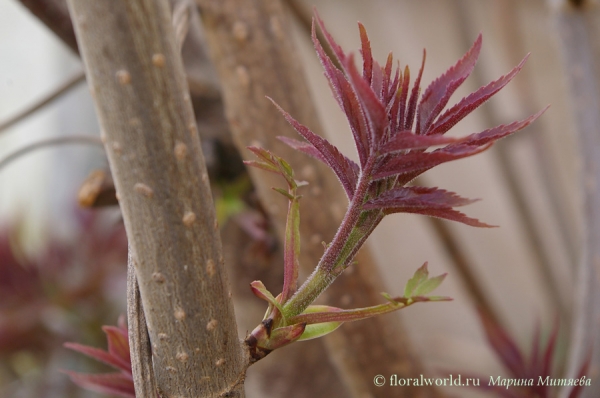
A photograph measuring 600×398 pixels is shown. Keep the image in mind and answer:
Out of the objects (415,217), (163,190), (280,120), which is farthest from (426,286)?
(415,217)

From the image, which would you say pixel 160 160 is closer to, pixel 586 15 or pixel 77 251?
pixel 586 15

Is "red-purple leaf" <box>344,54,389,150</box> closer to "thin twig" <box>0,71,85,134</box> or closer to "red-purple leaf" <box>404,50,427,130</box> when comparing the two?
"red-purple leaf" <box>404,50,427,130</box>

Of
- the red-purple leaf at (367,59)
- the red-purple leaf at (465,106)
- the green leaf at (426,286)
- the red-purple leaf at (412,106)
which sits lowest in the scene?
the green leaf at (426,286)

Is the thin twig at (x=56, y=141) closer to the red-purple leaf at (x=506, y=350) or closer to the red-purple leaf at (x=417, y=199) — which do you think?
the red-purple leaf at (x=417, y=199)

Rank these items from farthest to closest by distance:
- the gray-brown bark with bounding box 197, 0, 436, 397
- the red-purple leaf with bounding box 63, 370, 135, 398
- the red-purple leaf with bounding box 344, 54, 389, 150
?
1. the gray-brown bark with bounding box 197, 0, 436, 397
2. the red-purple leaf with bounding box 63, 370, 135, 398
3. the red-purple leaf with bounding box 344, 54, 389, 150

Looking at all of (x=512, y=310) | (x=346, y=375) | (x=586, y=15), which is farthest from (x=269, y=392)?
(x=512, y=310)

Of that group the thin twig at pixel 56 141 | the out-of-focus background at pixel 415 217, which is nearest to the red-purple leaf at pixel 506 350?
the out-of-focus background at pixel 415 217

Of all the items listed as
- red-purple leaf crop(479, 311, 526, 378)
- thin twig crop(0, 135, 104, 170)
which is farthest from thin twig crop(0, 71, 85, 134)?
red-purple leaf crop(479, 311, 526, 378)

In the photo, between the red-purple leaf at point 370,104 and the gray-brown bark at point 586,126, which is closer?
the red-purple leaf at point 370,104
